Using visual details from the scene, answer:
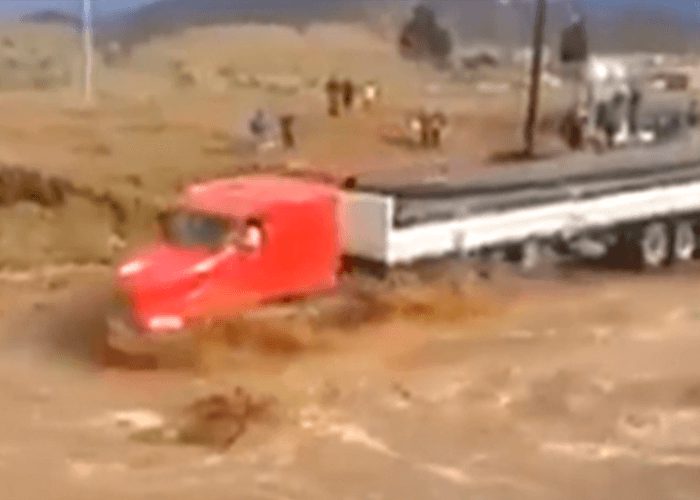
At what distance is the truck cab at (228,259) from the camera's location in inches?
223

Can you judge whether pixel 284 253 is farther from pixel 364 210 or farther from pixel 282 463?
pixel 282 463

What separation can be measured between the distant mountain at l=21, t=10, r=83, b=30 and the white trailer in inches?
72.5

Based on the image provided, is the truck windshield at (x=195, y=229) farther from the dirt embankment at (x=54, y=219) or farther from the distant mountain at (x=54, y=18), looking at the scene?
the distant mountain at (x=54, y=18)

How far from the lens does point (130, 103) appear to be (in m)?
A: 7.30

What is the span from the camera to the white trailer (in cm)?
607

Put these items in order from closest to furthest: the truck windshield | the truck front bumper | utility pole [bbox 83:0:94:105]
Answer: the truck front bumper, the truck windshield, utility pole [bbox 83:0:94:105]

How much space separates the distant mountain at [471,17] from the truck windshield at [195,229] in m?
1.59

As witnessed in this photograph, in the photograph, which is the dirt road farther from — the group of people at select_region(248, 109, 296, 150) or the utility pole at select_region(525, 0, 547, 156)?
the group of people at select_region(248, 109, 296, 150)

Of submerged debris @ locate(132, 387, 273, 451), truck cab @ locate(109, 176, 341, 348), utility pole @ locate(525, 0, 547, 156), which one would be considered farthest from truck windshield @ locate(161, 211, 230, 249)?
utility pole @ locate(525, 0, 547, 156)

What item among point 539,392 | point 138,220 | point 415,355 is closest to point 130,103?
point 138,220

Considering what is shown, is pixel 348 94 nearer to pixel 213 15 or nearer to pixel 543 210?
pixel 213 15

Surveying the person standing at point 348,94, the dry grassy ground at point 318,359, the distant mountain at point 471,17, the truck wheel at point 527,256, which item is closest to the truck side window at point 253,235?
the dry grassy ground at point 318,359

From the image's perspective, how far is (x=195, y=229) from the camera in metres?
5.88

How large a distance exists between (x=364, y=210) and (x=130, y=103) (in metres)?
1.73
